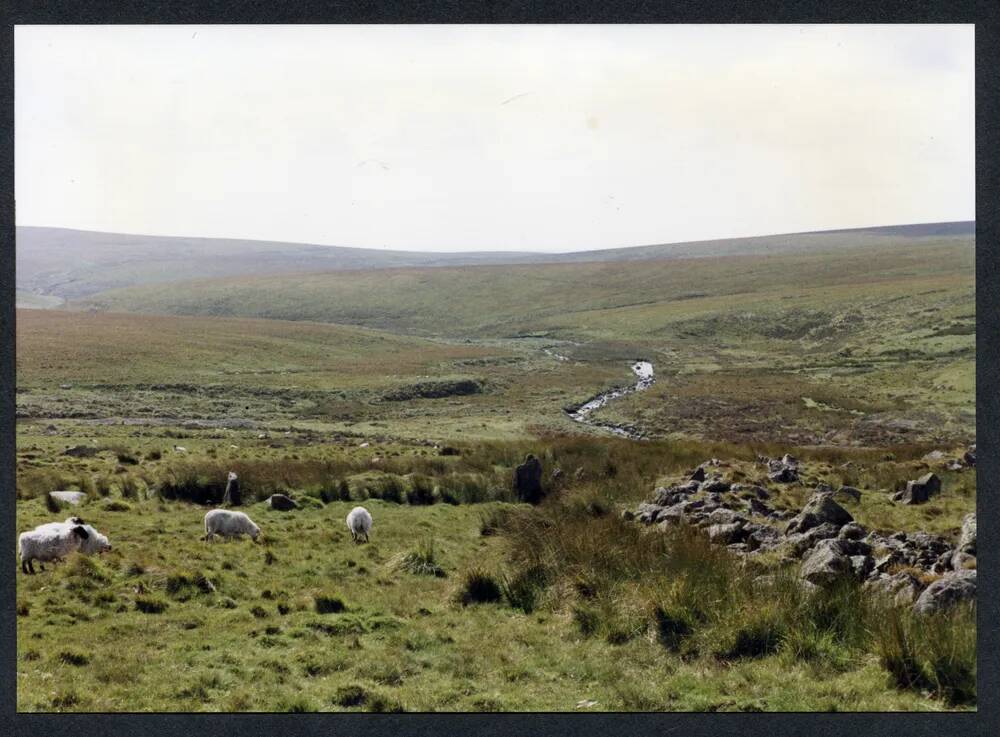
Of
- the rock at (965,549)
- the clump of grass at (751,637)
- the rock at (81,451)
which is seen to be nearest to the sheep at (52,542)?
the rock at (81,451)

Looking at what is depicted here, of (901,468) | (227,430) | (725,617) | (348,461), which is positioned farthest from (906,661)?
(227,430)

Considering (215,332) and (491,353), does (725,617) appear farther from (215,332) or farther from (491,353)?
(215,332)

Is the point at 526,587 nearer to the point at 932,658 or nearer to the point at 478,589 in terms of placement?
the point at 478,589

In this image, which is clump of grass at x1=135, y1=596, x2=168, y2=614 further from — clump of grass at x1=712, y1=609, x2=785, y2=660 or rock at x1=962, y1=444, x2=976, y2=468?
rock at x1=962, y1=444, x2=976, y2=468

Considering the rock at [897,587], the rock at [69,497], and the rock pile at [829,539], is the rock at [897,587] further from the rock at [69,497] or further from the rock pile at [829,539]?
the rock at [69,497]

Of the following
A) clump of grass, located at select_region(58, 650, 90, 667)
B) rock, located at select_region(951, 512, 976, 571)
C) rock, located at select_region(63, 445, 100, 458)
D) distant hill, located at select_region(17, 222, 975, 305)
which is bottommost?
clump of grass, located at select_region(58, 650, 90, 667)

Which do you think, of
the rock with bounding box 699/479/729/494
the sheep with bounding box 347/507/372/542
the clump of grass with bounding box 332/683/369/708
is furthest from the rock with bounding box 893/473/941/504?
the clump of grass with bounding box 332/683/369/708
